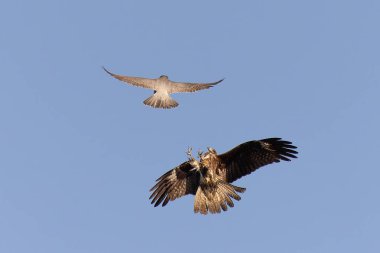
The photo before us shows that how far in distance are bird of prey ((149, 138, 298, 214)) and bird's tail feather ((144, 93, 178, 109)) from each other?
2483mm

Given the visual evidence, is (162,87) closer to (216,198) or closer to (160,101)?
(160,101)

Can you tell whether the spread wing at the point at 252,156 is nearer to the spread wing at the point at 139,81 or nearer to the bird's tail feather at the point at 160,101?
the bird's tail feather at the point at 160,101

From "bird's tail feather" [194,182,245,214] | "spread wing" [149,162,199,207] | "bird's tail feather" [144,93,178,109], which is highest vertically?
"bird's tail feather" [144,93,178,109]

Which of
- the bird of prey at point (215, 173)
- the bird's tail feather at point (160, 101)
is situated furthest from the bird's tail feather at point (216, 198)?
the bird's tail feather at point (160, 101)

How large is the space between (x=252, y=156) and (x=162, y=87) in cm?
450

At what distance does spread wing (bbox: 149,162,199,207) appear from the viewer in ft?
60.6

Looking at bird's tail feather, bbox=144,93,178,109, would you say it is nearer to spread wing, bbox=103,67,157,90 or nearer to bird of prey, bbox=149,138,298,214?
spread wing, bbox=103,67,157,90

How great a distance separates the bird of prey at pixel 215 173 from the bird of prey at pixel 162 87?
266 cm

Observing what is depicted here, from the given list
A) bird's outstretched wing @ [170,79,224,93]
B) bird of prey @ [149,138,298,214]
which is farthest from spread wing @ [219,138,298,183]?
bird's outstretched wing @ [170,79,224,93]

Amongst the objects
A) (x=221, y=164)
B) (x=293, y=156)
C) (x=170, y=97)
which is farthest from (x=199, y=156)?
(x=170, y=97)

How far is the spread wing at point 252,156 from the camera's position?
712 inches

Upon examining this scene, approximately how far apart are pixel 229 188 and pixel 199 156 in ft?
3.64

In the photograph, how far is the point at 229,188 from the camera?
17.4 m

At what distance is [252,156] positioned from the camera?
59.9ft
